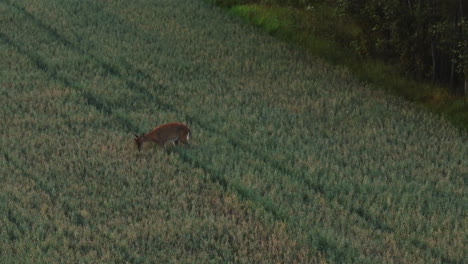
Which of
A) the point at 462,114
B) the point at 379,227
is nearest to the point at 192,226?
the point at 379,227

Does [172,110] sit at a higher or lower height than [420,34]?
lower

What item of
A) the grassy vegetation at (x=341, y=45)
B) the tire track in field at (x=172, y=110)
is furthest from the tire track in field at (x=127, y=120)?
the grassy vegetation at (x=341, y=45)

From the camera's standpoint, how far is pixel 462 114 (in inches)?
647

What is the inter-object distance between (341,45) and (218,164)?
1107 cm

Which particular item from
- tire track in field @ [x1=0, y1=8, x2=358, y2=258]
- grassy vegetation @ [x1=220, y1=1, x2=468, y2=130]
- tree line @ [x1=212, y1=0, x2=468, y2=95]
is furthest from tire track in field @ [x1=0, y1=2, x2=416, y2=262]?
tree line @ [x1=212, y1=0, x2=468, y2=95]

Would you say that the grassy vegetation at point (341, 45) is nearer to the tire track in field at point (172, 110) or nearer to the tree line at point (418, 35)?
the tree line at point (418, 35)

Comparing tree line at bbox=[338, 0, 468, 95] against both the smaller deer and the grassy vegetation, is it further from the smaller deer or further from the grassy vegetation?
the smaller deer

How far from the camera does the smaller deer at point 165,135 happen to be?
41.4ft

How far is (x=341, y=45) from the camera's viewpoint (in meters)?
22.4

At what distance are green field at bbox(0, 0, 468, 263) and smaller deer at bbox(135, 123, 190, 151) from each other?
0.21m

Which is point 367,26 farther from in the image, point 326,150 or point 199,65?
point 326,150

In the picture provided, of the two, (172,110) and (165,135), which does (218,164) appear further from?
(172,110)

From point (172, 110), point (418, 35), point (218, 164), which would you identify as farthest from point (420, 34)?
point (218, 164)

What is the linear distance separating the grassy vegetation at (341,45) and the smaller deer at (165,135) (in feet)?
20.2
